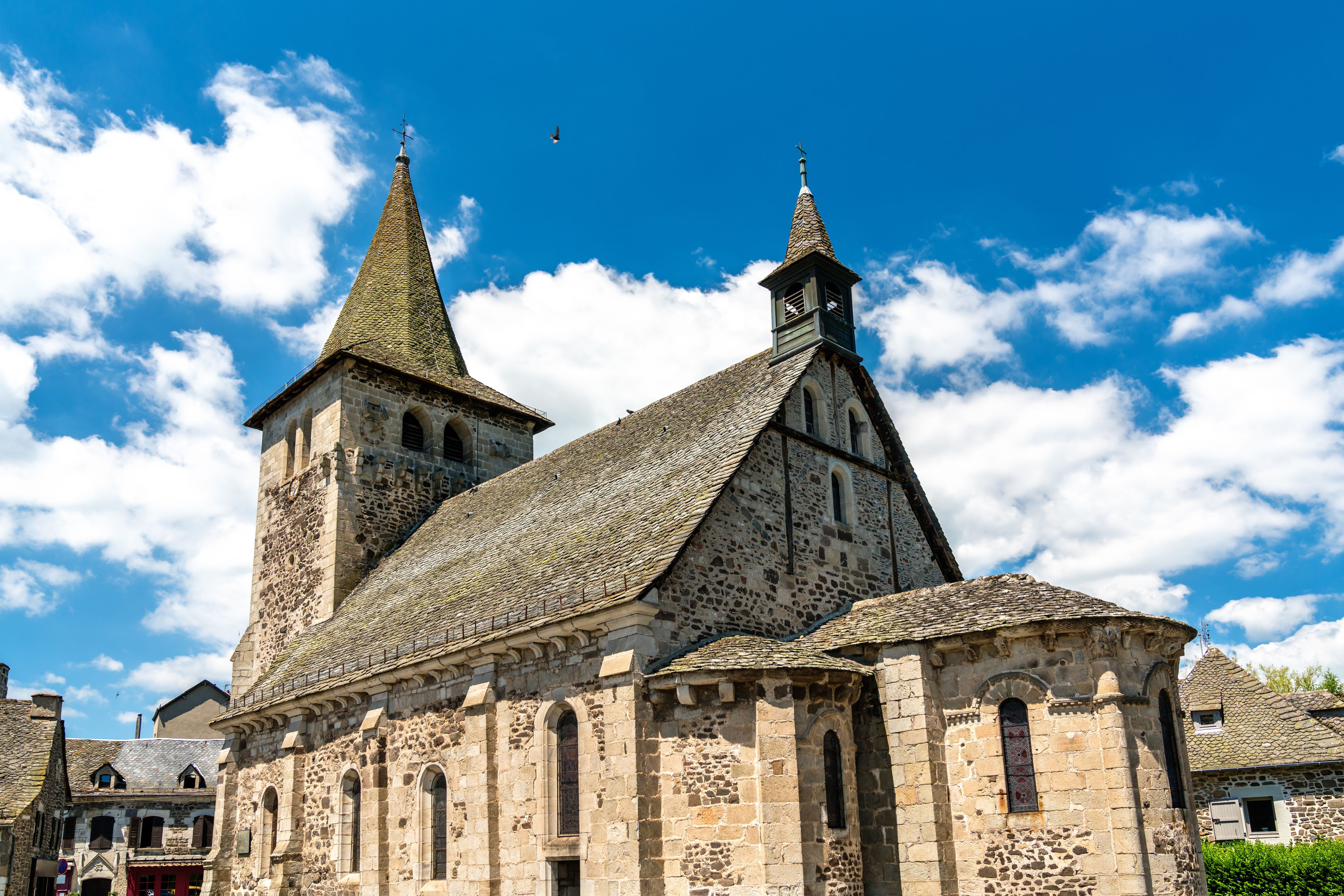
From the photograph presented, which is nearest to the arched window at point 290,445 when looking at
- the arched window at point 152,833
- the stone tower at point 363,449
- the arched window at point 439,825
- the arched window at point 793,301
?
the stone tower at point 363,449

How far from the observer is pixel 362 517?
29281mm

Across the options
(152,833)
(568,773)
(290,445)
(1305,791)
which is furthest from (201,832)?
(1305,791)

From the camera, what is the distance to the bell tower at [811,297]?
21469mm

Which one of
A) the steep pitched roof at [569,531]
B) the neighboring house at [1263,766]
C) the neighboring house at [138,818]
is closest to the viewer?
the steep pitched roof at [569,531]

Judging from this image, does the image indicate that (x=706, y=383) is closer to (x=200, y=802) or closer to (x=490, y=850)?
(x=490, y=850)

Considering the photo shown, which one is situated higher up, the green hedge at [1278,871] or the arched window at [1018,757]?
the arched window at [1018,757]

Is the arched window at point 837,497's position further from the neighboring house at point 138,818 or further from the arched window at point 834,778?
the neighboring house at point 138,818

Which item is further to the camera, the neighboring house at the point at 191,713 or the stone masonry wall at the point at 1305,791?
the neighboring house at the point at 191,713

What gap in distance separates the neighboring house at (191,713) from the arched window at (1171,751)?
4824 cm

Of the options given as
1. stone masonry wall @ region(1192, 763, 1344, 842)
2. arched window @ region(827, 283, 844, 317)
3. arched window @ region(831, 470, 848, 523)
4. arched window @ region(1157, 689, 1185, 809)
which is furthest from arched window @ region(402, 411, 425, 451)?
stone masonry wall @ region(1192, 763, 1344, 842)

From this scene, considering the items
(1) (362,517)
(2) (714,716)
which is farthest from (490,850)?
(1) (362,517)

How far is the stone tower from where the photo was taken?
2927cm

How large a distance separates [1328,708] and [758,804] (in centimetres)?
2448

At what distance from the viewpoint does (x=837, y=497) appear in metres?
20.8
